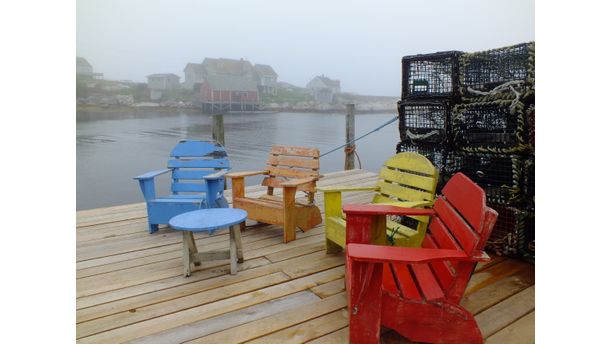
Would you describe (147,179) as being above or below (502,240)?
above

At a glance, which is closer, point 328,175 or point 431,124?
point 431,124

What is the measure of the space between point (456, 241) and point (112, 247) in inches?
122

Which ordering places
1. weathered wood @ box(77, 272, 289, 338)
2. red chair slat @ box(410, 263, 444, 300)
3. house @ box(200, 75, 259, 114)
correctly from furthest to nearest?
house @ box(200, 75, 259, 114)
weathered wood @ box(77, 272, 289, 338)
red chair slat @ box(410, 263, 444, 300)

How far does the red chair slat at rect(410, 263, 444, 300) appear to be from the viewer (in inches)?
83.4

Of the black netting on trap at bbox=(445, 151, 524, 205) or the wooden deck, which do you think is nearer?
the wooden deck

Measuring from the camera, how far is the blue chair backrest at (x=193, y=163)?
4480 mm

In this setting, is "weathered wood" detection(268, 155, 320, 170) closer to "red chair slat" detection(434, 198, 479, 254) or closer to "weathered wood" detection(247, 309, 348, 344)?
"red chair slat" detection(434, 198, 479, 254)

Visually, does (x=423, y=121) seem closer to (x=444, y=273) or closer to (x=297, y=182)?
(x=297, y=182)

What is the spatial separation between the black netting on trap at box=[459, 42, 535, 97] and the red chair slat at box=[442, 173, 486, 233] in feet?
3.97

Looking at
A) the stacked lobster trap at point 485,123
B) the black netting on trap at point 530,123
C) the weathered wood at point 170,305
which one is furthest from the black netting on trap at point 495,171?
the weathered wood at point 170,305

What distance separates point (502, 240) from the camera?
10.9ft

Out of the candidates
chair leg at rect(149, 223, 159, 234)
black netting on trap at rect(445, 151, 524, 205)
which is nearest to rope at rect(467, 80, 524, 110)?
black netting on trap at rect(445, 151, 524, 205)
